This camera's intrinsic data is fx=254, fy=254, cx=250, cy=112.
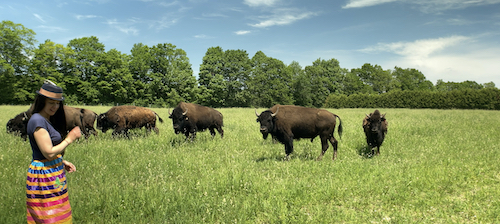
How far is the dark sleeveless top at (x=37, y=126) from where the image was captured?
2.69 meters

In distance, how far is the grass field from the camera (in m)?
4.75

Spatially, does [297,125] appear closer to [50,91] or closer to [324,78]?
[50,91]

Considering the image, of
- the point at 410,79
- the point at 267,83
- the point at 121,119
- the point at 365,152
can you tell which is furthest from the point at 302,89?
the point at 121,119

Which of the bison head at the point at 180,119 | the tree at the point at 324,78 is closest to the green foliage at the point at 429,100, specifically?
the tree at the point at 324,78

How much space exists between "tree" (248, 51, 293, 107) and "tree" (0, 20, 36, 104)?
47.0 metres

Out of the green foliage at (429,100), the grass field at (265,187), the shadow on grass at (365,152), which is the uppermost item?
the green foliage at (429,100)

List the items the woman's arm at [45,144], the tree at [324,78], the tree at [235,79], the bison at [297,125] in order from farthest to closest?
the tree at [324,78] < the tree at [235,79] < the bison at [297,125] < the woman's arm at [45,144]

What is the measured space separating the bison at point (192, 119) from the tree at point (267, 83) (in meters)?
48.1

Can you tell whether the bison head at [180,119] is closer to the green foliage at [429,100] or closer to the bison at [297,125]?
the bison at [297,125]

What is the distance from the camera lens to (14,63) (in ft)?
168

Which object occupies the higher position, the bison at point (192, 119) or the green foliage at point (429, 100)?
the green foliage at point (429, 100)

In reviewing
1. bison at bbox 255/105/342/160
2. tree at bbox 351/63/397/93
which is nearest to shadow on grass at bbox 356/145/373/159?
bison at bbox 255/105/342/160

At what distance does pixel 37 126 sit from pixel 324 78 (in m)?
73.8

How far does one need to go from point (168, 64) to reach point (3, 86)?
3242cm
